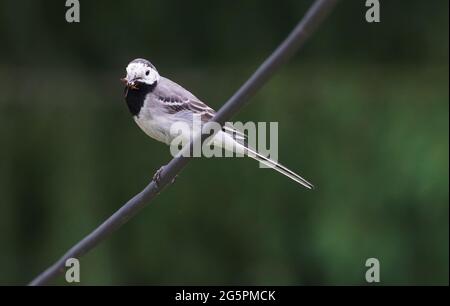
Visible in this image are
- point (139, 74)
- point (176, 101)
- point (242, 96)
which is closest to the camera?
point (242, 96)

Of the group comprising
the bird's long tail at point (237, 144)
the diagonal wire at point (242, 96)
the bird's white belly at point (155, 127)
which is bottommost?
the diagonal wire at point (242, 96)

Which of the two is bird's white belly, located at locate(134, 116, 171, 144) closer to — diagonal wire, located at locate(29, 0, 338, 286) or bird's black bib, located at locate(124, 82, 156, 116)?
bird's black bib, located at locate(124, 82, 156, 116)

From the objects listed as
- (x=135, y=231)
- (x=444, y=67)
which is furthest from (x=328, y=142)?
(x=135, y=231)

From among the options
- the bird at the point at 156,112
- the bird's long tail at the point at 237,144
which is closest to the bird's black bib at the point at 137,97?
the bird at the point at 156,112

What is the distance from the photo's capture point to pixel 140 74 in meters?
3.79

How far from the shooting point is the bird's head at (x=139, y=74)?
12.1 ft

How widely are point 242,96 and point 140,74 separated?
5.35 ft

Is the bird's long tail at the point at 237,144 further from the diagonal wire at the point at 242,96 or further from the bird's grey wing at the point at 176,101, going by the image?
the diagonal wire at the point at 242,96

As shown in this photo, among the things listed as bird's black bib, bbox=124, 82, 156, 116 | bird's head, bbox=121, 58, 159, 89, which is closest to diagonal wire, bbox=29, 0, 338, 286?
bird's head, bbox=121, 58, 159, 89

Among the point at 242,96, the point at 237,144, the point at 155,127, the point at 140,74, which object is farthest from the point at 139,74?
the point at 242,96

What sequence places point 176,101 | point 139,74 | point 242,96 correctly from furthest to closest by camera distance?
1. point 176,101
2. point 139,74
3. point 242,96

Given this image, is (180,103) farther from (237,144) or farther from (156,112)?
(237,144)

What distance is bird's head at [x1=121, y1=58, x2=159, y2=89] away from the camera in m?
3.69

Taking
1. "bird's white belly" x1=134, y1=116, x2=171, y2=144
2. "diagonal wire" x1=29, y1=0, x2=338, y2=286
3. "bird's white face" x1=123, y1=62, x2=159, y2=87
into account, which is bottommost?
"diagonal wire" x1=29, y1=0, x2=338, y2=286
